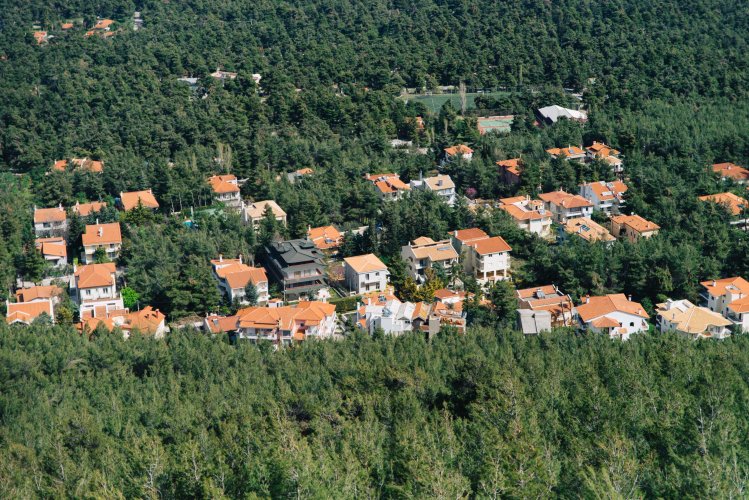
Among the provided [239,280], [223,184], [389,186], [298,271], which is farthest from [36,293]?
[389,186]

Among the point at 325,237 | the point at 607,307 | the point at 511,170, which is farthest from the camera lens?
the point at 511,170

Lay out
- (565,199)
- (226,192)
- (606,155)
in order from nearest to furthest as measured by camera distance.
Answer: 1. (565,199)
2. (226,192)
3. (606,155)

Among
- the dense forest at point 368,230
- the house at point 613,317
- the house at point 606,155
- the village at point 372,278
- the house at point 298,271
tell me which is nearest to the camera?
the dense forest at point 368,230

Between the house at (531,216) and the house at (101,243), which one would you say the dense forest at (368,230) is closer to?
the house at (101,243)

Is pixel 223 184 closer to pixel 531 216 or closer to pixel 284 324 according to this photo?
pixel 284 324

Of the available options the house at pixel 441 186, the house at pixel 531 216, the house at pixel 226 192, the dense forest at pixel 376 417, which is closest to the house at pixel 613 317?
the dense forest at pixel 376 417

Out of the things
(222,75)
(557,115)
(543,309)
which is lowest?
(543,309)
